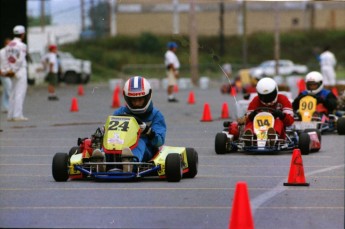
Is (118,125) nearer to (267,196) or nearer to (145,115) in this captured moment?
(145,115)

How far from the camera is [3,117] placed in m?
28.2

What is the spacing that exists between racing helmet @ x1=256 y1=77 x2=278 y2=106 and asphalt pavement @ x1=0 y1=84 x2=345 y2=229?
0.87 meters

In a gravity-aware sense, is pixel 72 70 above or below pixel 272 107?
above

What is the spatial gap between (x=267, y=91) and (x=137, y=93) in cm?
451

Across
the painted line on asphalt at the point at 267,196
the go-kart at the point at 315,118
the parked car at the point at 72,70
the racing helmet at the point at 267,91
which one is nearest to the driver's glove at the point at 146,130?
the painted line on asphalt at the point at 267,196

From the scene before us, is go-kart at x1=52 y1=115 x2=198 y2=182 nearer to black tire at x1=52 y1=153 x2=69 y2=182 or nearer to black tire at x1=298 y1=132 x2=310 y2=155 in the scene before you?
black tire at x1=52 y1=153 x2=69 y2=182

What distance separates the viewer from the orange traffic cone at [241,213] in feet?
29.7

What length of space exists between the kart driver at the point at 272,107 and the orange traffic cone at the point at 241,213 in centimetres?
884

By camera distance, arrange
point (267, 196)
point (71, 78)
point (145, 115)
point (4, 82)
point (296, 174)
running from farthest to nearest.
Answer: point (71, 78)
point (4, 82)
point (145, 115)
point (296, 174)
point (267, 196)

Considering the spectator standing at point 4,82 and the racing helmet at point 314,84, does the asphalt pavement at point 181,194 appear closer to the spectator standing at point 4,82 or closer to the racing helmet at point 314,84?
the racing helmet at point 314,84

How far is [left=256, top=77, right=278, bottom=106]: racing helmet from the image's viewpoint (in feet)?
60.8

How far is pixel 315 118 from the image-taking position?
2212 cm

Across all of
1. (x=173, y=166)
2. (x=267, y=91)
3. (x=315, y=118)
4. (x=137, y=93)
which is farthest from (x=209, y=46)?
(x=173, y=166)

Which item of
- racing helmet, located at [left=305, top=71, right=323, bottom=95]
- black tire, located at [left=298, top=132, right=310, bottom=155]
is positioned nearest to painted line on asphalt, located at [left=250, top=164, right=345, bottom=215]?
black tire, located at [left=298, top=132, right=310, bottom=155]
